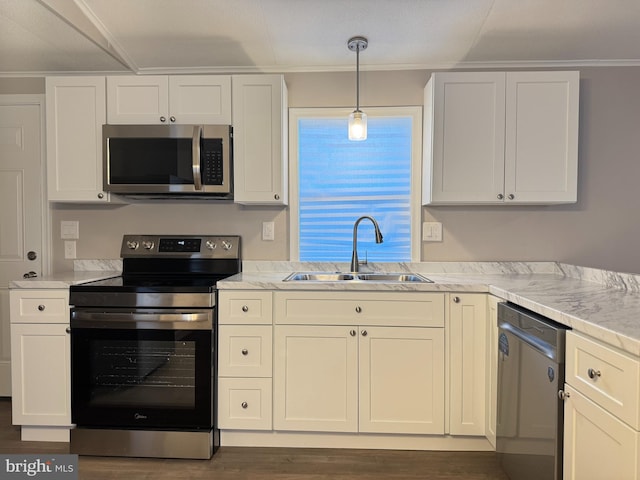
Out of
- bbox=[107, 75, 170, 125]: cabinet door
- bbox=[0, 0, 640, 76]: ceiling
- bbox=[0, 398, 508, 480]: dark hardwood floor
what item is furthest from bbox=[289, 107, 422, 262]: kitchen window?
bbox=[0, 398, 508, 480]: dark hardwood floor

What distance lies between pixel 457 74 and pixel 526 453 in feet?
6.49

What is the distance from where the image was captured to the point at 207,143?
2182 millimetres

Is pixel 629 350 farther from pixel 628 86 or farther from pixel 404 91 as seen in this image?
pixel 628 86

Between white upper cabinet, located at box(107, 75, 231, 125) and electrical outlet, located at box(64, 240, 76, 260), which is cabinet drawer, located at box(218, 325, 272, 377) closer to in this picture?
white upper cabinet, located at box(107, 75, 231, 125)

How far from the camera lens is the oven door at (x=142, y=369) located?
1.91 m

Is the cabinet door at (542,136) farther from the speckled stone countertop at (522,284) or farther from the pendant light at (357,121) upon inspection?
the pendant light at (357,121)

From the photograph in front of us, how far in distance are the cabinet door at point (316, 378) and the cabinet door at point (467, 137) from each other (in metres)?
1.06

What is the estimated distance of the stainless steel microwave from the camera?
2174mm

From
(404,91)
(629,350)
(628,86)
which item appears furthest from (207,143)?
(628,86)

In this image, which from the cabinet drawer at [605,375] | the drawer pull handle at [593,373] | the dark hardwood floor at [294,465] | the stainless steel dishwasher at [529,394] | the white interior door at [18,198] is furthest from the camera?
the white interior door at [18,198]

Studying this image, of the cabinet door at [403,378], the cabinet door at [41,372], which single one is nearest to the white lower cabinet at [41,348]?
the cabinet door at [41,372]

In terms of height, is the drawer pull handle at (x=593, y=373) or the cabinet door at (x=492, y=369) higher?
the drawer pull handle at (x=593, y=373)

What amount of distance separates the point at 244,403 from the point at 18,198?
2.17 m

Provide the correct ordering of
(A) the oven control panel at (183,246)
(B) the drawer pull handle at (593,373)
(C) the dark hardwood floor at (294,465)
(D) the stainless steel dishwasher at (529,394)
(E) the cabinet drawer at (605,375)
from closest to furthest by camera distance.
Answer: (E) the cabinet drawer at (605,375)
(B) the drawer pull handle at (593,373)
(D) the stainless steel dishwasher at (529,394)
(C) the dark hardwood floor at (294,465)
(A) the oven control panel at (183,246)
